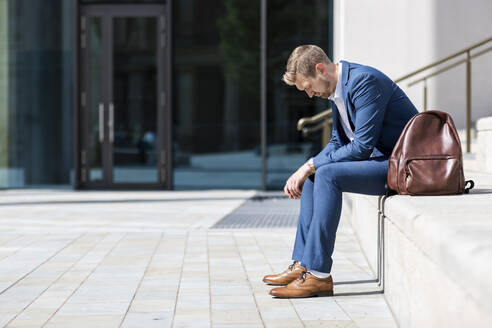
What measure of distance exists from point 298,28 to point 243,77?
1114mm

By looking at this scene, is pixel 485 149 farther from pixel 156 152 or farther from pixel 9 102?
pixel 9 102

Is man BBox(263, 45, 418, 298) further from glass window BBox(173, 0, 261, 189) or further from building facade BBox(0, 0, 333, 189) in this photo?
glass window BBox(173, 0, 261, 189)

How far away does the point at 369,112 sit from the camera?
3.57m

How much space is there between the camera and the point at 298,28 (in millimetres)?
11008

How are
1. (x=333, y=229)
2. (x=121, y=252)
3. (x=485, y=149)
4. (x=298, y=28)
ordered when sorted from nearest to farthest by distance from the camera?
1. (x=333, y=229)
2. (x=121, y=252)
3. (x=485, y=149)
4. (x=298, y=28)

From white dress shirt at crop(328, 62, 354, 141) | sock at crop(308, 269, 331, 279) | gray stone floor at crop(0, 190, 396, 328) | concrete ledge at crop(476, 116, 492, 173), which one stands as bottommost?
gray stone floor at crop(0, 190, 396, 328)

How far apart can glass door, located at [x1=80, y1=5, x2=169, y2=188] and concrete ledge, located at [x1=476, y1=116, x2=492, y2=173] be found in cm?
593

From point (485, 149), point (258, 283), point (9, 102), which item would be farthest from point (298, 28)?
point (258, 283)

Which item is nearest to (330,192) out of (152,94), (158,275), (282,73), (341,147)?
(341,147)

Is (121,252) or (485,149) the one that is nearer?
(121,252)

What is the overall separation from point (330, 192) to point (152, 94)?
308 inches

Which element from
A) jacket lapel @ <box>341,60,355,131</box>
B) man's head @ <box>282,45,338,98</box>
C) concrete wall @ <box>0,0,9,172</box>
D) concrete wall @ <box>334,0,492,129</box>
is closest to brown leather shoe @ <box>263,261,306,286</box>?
jacket lapel @ <box>341,60,355,131</box>

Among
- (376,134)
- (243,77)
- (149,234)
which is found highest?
(243,77)

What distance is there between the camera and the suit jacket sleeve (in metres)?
3.57
